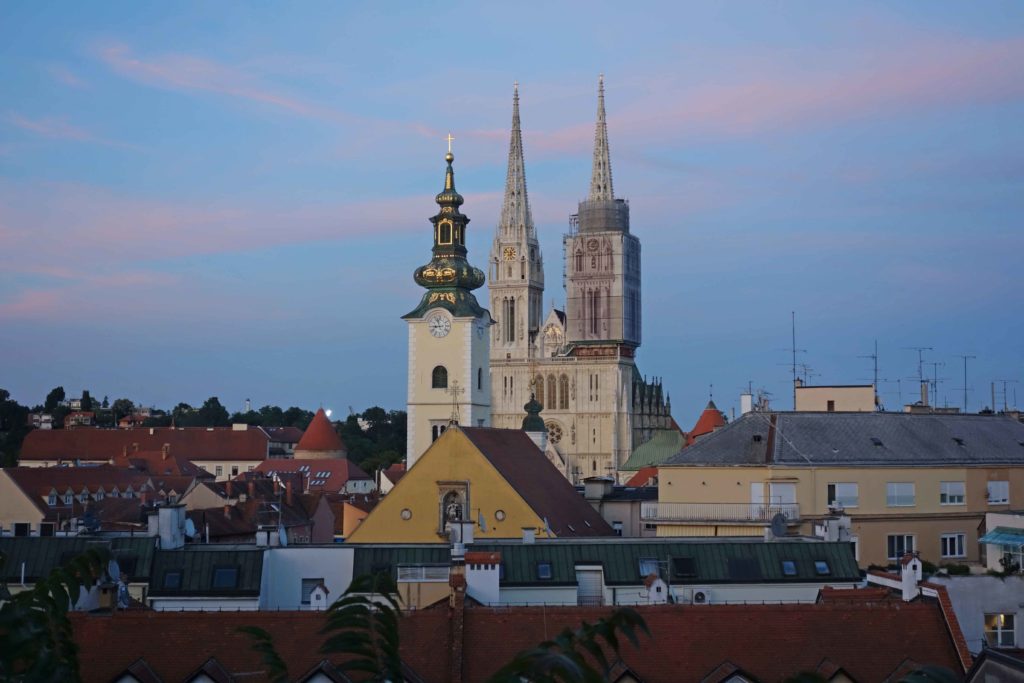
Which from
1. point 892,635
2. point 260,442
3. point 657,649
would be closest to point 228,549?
point 657,649

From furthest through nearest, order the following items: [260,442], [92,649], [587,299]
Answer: [587,299] → [260,442] → [92,649]

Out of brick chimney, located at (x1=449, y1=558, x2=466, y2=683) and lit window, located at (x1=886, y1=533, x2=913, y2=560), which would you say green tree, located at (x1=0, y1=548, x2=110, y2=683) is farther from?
lit window, located at (x1=886, y1=533, x2=913, y2=560)

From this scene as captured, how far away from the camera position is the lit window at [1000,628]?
1171 inches

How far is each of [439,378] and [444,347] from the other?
4.52 feet

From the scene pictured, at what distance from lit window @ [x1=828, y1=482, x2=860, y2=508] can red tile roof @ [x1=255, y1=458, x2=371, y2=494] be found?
246 feet

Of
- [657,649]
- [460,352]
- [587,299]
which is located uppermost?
[587,299]

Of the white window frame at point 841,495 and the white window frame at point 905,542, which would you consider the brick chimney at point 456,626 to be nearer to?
the white window frame at point 841,495

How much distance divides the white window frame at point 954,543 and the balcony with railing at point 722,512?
12.7ft

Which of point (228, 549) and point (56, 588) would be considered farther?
point (228, 549)

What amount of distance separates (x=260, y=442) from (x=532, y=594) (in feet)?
396

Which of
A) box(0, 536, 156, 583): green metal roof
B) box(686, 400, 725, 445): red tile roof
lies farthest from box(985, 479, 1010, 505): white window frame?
box(686, 400, 725, 445): red tile roof

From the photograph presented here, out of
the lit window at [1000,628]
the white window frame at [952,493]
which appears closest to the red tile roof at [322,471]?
the white window frame at [952,493]

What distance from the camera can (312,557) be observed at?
102 ft

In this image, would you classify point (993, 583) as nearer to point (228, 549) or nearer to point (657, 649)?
point (657, 649)
